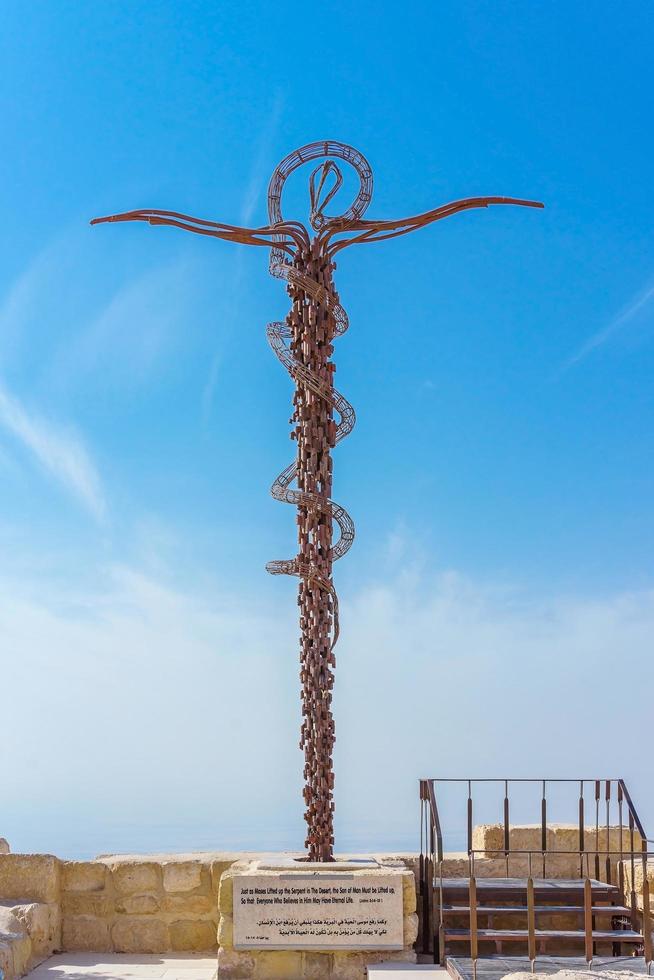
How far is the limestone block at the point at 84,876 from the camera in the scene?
32.7 ft

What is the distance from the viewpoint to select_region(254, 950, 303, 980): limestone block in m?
8.44

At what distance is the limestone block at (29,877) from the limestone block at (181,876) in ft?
3.48

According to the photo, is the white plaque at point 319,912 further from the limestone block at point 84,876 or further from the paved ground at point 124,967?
the limestone block at point 84,876

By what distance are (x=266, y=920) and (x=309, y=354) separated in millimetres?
5154

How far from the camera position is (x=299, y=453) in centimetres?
1024

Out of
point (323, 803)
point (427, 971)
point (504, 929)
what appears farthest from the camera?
point (323, 803)

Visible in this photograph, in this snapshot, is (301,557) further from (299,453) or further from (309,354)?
(309,354)

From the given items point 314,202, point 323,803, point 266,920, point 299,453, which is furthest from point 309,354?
point 266,920

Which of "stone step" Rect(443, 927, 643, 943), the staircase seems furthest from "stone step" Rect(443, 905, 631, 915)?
"stone step" Rect(443, 927, 643, 943)

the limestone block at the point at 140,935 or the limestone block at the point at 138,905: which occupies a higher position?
the limestone block at the point at 138,905

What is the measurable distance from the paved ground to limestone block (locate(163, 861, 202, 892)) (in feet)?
1.98

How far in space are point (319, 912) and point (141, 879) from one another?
89.0 inches

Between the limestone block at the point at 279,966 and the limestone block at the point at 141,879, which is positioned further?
the limestone block at the point at 141,879

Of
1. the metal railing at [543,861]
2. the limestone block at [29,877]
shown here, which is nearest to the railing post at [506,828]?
the metal railing at [543,861]
